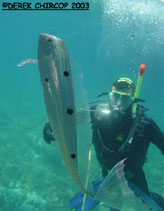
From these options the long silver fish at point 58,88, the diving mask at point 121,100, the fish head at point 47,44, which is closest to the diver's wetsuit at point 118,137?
the diving mask at point 121,100

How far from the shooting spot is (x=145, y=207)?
255 cm

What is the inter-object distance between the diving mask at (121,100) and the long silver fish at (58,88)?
8.03 ft

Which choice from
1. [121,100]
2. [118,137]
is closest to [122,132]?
[118,137]

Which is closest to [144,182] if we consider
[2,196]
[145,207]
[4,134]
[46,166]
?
[145,207]

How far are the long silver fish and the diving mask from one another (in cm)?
245

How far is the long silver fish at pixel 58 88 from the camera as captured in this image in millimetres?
855

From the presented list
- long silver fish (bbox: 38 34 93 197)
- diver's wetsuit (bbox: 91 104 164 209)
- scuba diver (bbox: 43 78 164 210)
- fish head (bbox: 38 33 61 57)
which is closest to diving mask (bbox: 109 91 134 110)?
scuba diver (bbox: 43 78 164 210)

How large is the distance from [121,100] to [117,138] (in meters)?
0.69

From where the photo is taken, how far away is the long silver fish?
855 mm

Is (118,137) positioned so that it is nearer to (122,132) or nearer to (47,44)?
(122,132)

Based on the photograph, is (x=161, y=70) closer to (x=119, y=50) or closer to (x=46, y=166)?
(x=119, y=50)

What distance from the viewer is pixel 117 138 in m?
3.39

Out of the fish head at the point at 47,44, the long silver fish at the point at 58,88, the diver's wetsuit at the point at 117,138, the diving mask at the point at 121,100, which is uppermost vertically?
the fish head at the point at 47,44

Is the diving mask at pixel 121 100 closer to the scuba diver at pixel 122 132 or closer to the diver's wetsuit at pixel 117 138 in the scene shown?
the scuba diver at pixel 122 132
